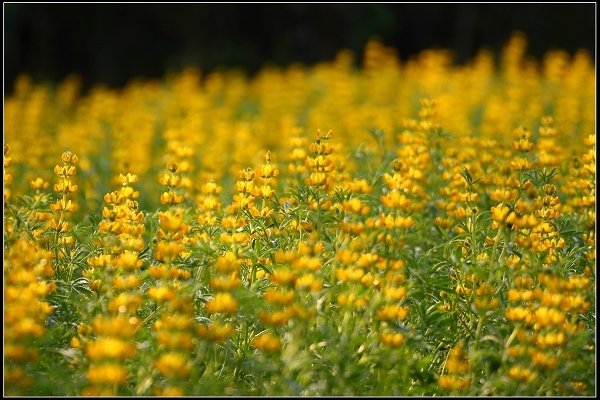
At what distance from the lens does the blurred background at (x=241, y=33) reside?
13.1m

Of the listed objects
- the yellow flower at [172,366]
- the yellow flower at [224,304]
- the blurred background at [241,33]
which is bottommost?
the yellow flower at [172,366]

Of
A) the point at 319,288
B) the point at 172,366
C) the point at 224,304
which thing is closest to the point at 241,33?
the point at 319,288

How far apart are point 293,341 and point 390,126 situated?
4.24 m

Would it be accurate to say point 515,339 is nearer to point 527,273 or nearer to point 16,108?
point 527,273

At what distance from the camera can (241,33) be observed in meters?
14.5

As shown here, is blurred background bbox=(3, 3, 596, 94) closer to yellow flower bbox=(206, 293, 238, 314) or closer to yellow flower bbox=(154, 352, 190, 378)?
yellow flower bbox=(206, 293, 238, 314)

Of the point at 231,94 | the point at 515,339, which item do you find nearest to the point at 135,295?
the point at 515,339

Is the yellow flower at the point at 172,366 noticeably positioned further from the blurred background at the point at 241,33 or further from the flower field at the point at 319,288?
the blurred background at the point at 241,33

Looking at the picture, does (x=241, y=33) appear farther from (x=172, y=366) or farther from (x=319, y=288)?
(x=172, y=366)

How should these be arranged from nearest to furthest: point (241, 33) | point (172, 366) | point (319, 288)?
point (172, 366) < point (319, 288) < point (241, 33)

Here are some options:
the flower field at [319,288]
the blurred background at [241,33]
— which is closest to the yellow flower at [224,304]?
the flower field at [319,288]

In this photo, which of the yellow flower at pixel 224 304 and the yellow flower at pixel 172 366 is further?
the yellow flower at pixel 224 304

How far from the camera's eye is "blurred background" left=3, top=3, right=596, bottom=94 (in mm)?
13148

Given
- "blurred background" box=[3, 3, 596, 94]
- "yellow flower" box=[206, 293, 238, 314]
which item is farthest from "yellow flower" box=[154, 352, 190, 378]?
"blurred background" box=[3, 3, 596, 94]
